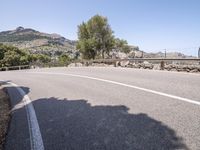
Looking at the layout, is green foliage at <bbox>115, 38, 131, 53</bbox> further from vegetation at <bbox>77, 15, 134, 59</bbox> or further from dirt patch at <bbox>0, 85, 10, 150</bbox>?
dirt patch at <bbox>0, 85, 10, 150</bbox>

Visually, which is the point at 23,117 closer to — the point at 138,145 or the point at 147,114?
the point at 147,114

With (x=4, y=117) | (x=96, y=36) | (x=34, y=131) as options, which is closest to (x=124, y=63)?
(x=4, y=117)

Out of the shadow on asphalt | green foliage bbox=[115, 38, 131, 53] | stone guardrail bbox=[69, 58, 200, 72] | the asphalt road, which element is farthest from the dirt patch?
green foliage bbox=[115, 38, 131, 53]

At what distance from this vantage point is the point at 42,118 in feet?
19.7

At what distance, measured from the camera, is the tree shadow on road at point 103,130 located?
3.91m

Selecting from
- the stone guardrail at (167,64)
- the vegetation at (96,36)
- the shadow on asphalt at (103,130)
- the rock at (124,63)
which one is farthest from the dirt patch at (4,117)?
the vegetation at (96,36)

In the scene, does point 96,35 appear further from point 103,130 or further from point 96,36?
point 103,130

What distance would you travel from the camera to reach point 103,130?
15.3 ft

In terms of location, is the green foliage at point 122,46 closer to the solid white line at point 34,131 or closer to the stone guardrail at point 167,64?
the stone guardrail at point 167,64

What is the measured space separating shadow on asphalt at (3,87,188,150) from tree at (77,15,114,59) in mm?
46191

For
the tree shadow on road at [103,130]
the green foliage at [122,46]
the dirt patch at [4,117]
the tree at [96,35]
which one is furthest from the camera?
the green foliage at [122,46]

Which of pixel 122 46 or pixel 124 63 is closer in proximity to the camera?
pixel 124 63

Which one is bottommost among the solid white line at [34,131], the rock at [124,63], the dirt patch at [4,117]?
the dirt patch at [4,117]

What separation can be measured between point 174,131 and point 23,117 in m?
3.88
